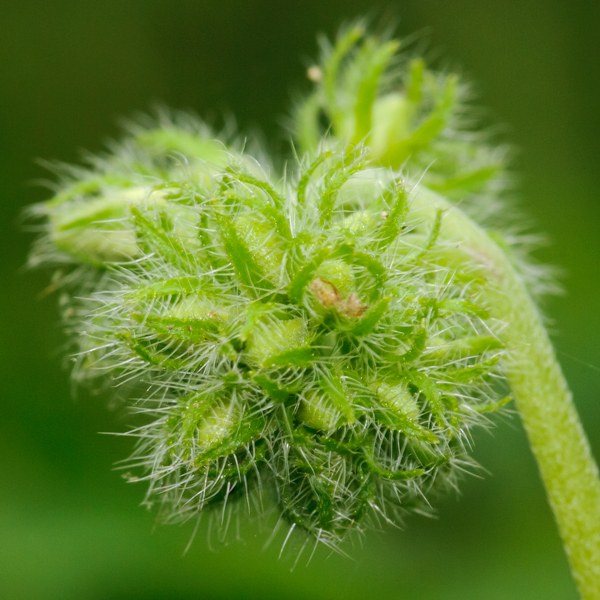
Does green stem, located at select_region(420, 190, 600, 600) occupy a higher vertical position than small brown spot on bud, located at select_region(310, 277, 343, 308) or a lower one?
higher

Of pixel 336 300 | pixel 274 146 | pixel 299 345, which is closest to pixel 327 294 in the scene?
pixel 336 300

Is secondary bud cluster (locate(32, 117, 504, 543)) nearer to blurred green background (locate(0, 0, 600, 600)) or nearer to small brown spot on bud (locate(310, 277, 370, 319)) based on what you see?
small brown spot on bud (locate(310, 277, 370, 319))

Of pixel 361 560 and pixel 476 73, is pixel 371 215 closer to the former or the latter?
pixel 361 560

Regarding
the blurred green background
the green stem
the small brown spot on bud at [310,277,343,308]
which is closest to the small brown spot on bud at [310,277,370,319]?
the small brown spot on bud at [310,277,343,308]

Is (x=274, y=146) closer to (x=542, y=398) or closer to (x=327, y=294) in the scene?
(x=542, y=398)

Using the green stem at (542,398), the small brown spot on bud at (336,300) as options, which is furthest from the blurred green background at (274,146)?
the small brown spot on bud at (336,300)

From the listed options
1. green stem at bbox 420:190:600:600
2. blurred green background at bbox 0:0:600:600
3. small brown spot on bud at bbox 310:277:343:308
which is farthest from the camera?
blurred green background at bbox 0:0:600:600

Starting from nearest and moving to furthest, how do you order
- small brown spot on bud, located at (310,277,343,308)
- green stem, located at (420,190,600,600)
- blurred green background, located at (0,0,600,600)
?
small brown spot on bud, located at (310,277,343,308) → green stem, located at (420,190,600,600) → blurred green background, located at (0,0,600,600)
